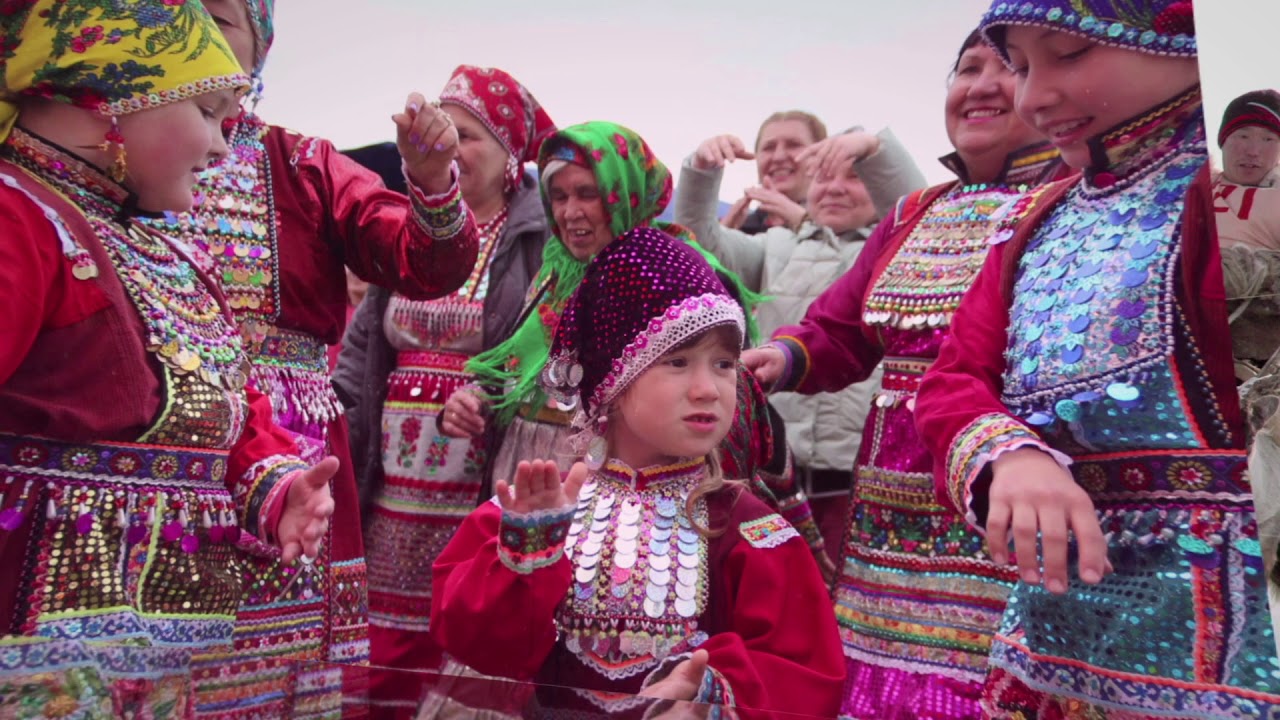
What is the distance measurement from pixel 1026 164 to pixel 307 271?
1095 millimetres

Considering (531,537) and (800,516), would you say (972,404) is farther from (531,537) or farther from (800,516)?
(800,516)

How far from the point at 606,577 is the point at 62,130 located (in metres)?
0.85

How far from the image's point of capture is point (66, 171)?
135 cm

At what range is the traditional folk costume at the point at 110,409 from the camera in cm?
124

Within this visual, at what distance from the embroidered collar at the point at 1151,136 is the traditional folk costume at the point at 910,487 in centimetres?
30

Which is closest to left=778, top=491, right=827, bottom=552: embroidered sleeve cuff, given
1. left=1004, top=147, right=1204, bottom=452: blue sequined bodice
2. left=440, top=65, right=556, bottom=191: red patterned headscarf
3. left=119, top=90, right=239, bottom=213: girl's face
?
left=1004, top=147, right=1204, bottom=452: blue sequined bodice

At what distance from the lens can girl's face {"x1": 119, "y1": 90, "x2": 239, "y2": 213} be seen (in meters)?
1.38

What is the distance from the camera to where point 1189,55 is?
1.28m

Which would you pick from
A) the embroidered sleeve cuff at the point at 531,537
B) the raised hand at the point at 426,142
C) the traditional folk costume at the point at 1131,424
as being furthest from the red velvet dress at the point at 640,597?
the raised hand at the point at 426,142

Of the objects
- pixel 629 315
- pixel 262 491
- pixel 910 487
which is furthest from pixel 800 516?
pixel 262 491

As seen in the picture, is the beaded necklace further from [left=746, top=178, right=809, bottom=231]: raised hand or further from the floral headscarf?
[left=746, top=178, right=809, bottom=231]: raised hand

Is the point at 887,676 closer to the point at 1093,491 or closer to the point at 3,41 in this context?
the point at 1093,491

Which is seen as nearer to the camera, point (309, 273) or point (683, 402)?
point (683, 402)

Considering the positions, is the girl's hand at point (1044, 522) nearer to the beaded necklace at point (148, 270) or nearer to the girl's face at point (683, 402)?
the girl's face at point (683, 402)
